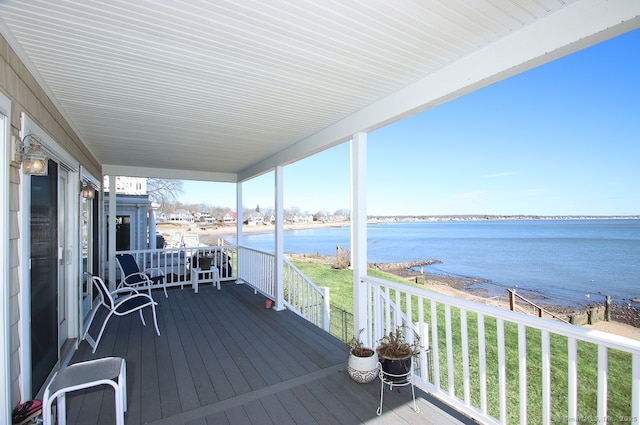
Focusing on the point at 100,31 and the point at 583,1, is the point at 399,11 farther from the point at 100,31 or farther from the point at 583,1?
the point at 100,31

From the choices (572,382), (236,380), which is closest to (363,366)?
(236,380)

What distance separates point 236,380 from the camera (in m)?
2.68

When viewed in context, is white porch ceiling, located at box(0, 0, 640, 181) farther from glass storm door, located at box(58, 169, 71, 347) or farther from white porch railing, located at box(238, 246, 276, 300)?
white porch railing, located at box(238, 246, 276, 300)

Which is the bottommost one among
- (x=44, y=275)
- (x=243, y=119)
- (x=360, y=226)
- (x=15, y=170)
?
(x=44, y=275)

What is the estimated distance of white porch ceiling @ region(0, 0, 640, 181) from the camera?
1.53 meters

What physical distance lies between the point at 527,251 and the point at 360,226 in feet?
76.7

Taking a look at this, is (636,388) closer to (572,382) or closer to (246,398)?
(572,382)

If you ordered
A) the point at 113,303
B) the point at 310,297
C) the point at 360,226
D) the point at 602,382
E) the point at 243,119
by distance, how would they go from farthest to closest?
the point at 310,297 < the point at 113,303 < the point at 243,119 < the point at 360,226 < the point at 602,382

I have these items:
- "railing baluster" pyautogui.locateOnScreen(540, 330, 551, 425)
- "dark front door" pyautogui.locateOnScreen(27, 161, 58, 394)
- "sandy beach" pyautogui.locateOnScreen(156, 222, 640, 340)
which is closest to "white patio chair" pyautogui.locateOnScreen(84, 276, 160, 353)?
"dark front door" pyautogui.locateOnScreen(27, 161, 58, 394)

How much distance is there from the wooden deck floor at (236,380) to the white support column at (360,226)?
0.51m

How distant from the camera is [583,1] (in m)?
1.47

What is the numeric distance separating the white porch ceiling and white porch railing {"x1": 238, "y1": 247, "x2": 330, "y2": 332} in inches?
107

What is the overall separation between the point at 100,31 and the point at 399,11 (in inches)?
66.1

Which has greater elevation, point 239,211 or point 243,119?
point 243,119
